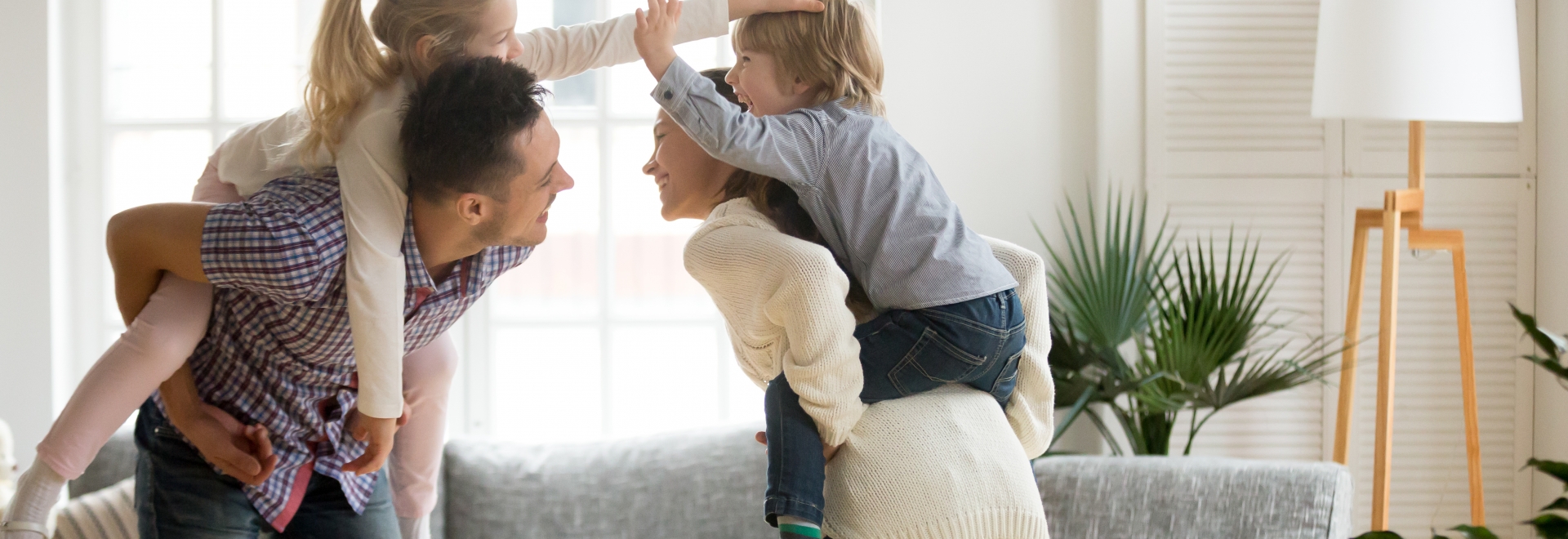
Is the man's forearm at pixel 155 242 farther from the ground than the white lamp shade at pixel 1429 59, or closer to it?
closer to it

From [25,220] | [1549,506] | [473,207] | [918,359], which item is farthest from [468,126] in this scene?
[25,220]

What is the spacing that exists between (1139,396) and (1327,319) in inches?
32.0

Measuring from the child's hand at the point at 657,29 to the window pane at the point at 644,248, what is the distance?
1.72 meters

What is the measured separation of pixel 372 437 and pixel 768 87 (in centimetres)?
70

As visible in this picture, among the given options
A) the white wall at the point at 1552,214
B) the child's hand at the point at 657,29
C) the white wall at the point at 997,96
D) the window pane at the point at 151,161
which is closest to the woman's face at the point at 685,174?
the child's hand at the point at 657,29

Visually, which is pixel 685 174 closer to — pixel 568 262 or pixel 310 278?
pixel 310 278

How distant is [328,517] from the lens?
59.0 inches

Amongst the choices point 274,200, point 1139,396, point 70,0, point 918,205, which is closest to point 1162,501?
point 1139,396

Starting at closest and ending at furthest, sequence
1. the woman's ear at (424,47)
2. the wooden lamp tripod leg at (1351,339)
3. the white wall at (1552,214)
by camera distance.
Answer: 1. the woman's ear at (424,47)
2. the wooden lamp tripod leg at (1351,339)
3. the white wall at (1552,214)

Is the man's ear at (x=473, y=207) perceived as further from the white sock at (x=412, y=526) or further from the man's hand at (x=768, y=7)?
the white sock at (x=412, y=526)

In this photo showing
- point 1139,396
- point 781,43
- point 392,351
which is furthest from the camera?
point 1139,396

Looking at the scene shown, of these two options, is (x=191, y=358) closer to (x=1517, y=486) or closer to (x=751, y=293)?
(x=751, y=293)

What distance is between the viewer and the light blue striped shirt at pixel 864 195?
49.8 inches

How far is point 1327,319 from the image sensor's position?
2.95m
